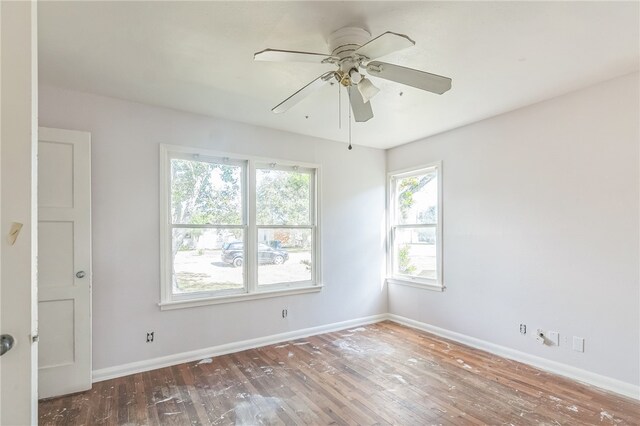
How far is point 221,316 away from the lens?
368cm

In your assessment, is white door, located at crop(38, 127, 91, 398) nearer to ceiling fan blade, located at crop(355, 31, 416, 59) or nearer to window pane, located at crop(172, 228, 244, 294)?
window pane, located at crop(172, 228, 244, 294)

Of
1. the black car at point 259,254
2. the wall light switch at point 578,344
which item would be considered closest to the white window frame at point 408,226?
the wall light switch at point 578,344

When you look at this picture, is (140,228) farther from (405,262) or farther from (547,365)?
(547,365)

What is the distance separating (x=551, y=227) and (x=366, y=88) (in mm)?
2413

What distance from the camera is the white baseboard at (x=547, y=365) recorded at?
272 cm

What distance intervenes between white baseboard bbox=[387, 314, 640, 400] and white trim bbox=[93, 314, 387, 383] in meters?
1.14

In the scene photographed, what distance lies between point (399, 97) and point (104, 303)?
3378 millimetres

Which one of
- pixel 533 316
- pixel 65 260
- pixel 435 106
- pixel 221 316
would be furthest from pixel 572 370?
pixel 65 260

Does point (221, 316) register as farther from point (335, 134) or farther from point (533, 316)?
point (533, 316)

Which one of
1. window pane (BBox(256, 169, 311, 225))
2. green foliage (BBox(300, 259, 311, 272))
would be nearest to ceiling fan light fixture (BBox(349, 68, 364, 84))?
window pane (BBox(256, 169, 311, 225))

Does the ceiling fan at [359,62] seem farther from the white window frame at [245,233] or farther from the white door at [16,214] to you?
the white window frame at [245,233]

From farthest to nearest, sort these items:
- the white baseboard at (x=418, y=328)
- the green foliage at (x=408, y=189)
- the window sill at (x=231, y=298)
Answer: the green foliage at (x=408, y=189), the window sill at (x=231, y=298), the white baseboard at (x=418, y=328)

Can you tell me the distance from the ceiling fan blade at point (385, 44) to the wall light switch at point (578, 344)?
2996mm

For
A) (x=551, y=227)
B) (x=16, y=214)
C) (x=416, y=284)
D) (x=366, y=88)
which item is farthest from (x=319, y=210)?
(x=16, y=214)
